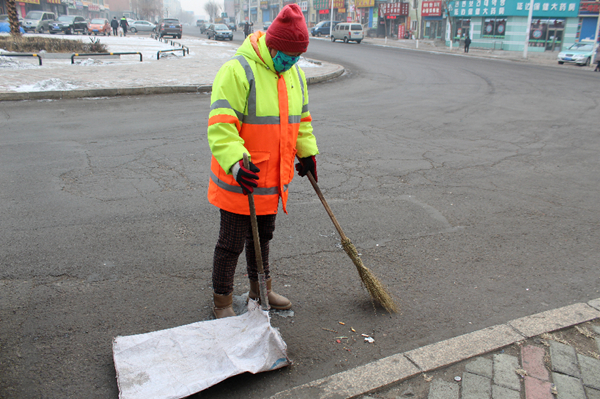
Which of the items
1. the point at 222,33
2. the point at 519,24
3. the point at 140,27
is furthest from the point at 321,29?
the point at 519,24

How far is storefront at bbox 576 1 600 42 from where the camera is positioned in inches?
1263

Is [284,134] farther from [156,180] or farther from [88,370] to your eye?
[156,180]

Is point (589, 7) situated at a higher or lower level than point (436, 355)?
higher

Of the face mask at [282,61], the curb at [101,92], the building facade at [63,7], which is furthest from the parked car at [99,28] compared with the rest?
the face mask at [282,61]

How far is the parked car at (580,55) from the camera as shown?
25.9m

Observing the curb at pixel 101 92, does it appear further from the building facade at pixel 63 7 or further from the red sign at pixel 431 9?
the building facade at pixel 63 7

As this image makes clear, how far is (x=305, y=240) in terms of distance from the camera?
4035 millimetres

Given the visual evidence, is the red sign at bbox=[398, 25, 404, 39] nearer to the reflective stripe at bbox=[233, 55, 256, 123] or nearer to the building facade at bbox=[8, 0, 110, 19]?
the building facade at bbox=[8, 0, 110, 19]

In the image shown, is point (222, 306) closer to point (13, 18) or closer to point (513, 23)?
point (13, 18)

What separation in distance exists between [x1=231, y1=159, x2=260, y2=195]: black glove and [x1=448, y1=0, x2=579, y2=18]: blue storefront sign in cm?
3893

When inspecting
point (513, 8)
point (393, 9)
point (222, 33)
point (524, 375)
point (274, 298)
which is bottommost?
point (524, 375)

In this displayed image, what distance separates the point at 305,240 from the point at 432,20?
160 feet

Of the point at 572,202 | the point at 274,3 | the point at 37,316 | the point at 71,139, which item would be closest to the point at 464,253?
the point at 572,202

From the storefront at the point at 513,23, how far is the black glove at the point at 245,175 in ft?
127
